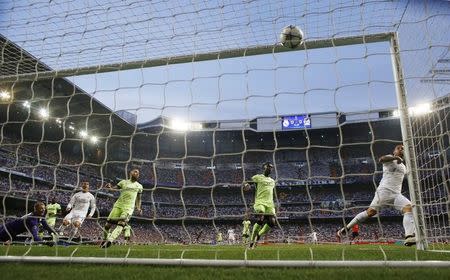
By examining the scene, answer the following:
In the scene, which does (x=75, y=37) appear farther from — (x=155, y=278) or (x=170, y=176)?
(x=170, y=176)

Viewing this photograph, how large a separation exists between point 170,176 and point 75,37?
35.0 m

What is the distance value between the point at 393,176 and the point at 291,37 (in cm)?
336

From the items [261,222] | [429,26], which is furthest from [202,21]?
[261,222]

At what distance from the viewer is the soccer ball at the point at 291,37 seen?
528 cm

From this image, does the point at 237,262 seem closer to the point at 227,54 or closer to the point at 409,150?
the point at 227,54

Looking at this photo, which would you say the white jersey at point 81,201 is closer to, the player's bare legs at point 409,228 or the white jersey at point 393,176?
the white jersey at point 393,176

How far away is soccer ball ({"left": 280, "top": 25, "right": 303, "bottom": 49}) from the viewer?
528cm

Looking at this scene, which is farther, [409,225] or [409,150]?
[409,225]

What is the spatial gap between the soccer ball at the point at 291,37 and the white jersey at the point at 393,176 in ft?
10.2

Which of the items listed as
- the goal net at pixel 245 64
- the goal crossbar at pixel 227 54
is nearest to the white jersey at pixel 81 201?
the goal net at pixel 245 64

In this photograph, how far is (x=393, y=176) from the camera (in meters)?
6.84

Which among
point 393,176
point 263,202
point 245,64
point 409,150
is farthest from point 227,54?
point 263,202

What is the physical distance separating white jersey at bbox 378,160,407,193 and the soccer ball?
10.2ft

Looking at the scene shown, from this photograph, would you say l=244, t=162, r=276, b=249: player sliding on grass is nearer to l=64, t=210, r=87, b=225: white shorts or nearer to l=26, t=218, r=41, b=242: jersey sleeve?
l=26, t=218, r=41, b=242: jersey sleeve
